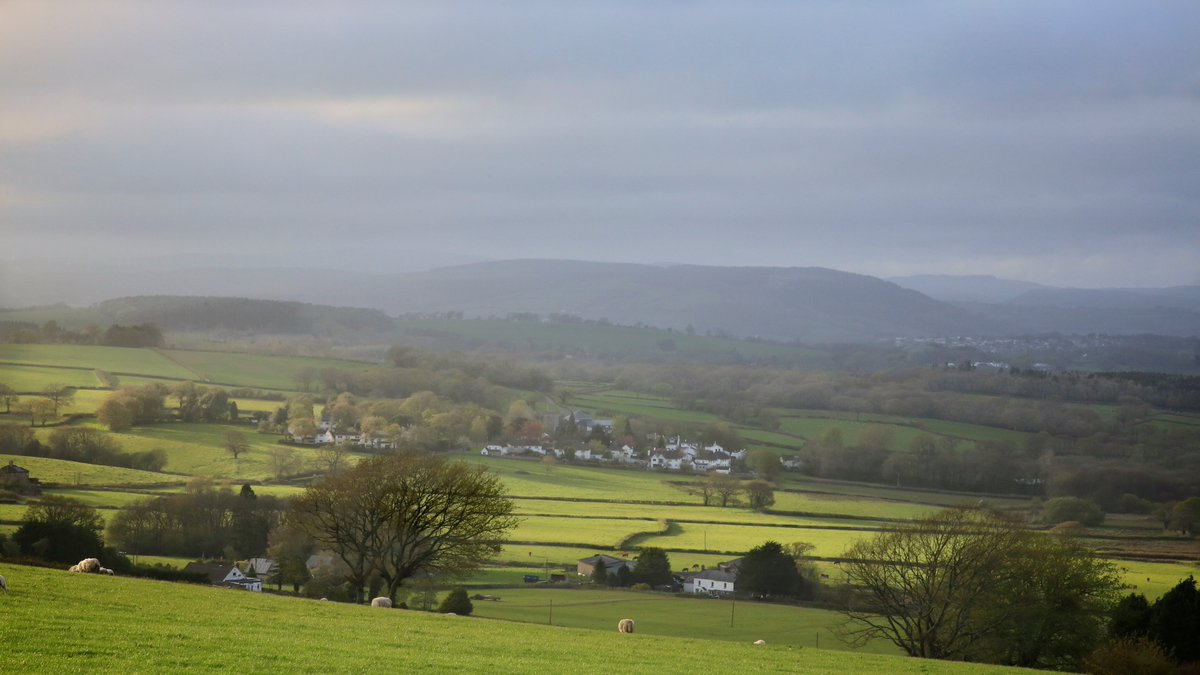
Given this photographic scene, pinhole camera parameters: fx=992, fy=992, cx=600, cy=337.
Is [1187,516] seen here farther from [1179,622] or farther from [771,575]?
[771,575]

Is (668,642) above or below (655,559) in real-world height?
above

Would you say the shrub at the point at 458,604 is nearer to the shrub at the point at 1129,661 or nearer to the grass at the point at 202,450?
the shrub at the point at 1129,661

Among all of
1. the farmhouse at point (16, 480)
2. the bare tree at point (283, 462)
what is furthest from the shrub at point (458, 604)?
the bare tree at point (283, 462)

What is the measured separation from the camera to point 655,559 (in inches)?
1590

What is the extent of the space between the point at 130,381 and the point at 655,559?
1881 inches

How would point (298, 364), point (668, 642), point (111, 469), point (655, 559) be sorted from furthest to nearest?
point (298, 364), point (111, 469), point (655, 559), point (668, 642)

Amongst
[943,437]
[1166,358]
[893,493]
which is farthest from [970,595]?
[1166,358]

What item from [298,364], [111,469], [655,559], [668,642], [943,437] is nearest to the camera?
[668,642]

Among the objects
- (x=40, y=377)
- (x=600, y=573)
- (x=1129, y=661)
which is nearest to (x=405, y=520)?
(x=600, y=573)

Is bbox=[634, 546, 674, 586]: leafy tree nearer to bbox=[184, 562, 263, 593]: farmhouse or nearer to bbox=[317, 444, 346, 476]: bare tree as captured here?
bbox=[184, 562, 263, 593]: farmhouse

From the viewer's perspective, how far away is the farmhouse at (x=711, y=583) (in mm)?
39844

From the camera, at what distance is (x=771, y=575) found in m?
38.9

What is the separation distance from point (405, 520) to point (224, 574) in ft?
28.7

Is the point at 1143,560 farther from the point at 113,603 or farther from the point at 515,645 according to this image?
the point at 113,603
